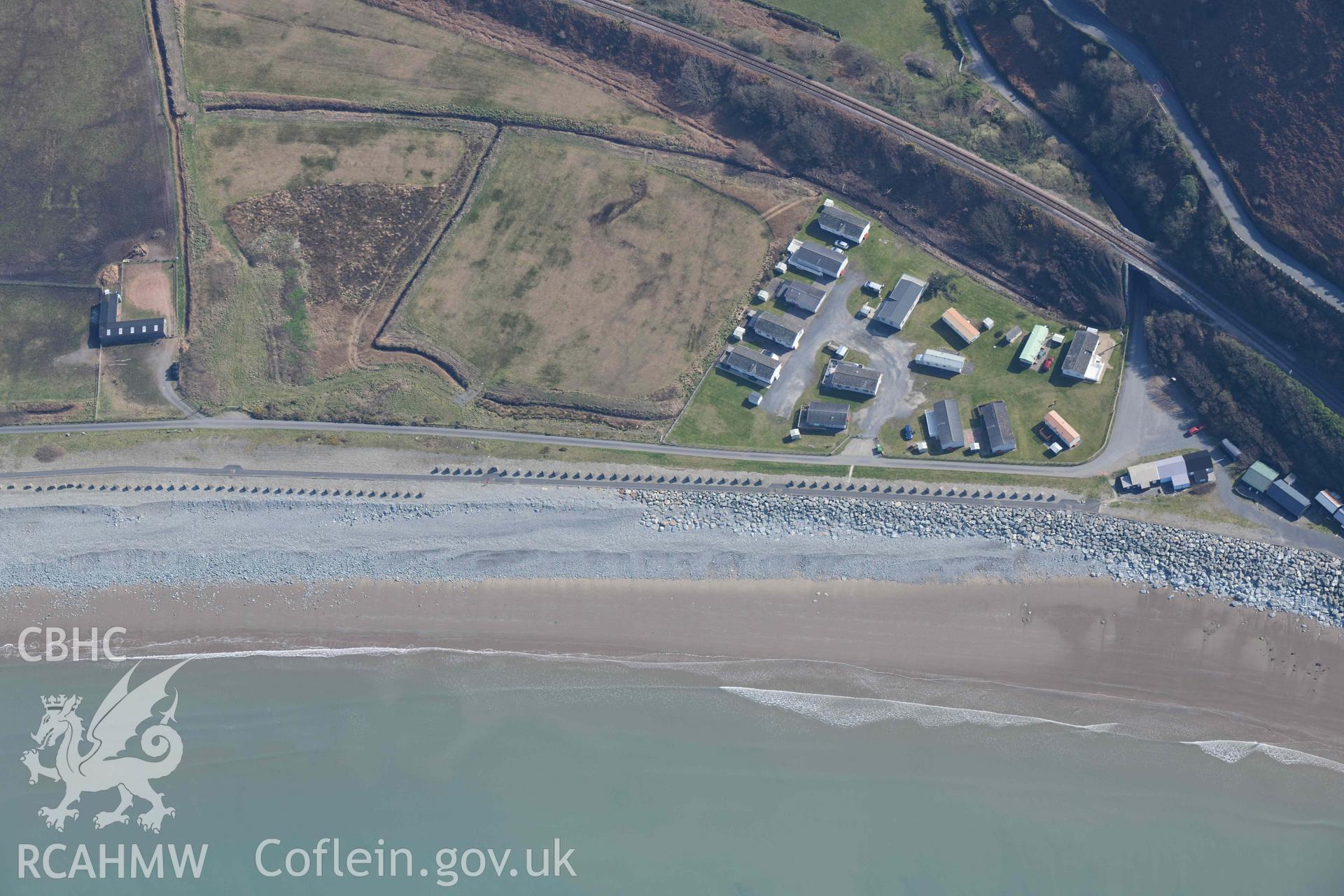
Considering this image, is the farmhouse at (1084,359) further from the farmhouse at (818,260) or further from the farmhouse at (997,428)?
the farmhouse at (818,260)

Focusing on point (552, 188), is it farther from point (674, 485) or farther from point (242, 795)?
point (242, 795)

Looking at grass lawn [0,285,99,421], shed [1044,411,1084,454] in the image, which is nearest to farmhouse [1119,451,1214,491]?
shed [1044,411,1084,454]

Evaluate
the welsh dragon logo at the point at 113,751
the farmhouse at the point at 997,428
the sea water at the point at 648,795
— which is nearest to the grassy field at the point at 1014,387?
the farmhouse at the point at 997,428

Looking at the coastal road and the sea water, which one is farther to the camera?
the coastal road

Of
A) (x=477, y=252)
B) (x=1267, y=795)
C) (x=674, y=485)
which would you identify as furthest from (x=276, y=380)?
(x=1267, y=795)

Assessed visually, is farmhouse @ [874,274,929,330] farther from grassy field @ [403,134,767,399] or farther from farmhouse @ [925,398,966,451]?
grassy field @ [403,134,767,399]

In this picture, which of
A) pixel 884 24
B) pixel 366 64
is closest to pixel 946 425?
pixel 884 24
